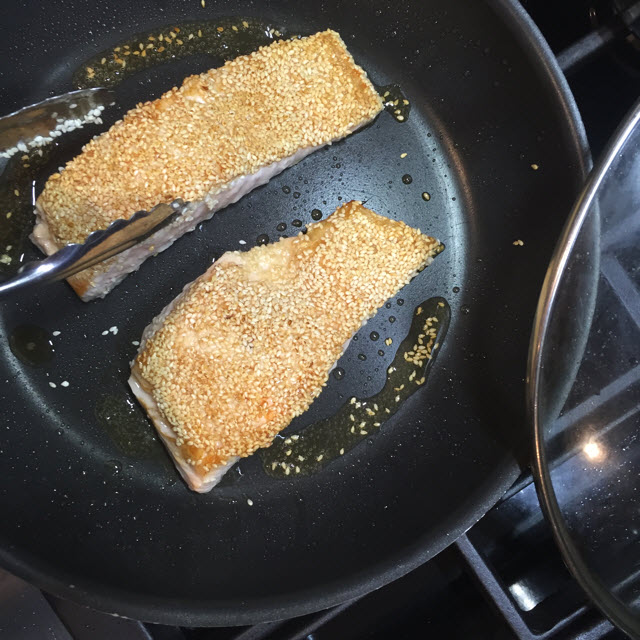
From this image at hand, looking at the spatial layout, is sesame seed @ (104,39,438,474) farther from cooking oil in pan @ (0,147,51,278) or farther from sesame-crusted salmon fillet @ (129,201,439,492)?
cooking oil in pan @ (0,147,51,278)

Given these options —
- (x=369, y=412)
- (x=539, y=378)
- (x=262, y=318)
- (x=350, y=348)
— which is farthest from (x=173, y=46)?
(x=539, y=378)

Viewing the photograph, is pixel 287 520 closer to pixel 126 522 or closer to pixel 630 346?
pixel 126 522

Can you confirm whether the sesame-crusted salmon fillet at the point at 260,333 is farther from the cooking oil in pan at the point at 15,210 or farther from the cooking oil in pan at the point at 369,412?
the cooking oil in pan at the point at 15,210

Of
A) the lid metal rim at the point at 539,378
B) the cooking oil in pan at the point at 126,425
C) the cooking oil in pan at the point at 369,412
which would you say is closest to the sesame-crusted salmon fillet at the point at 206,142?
the cooking oil in pan at the point at 126,425

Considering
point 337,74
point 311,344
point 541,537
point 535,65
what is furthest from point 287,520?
point 535,65

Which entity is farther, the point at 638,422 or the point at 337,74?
the point at 337,74
